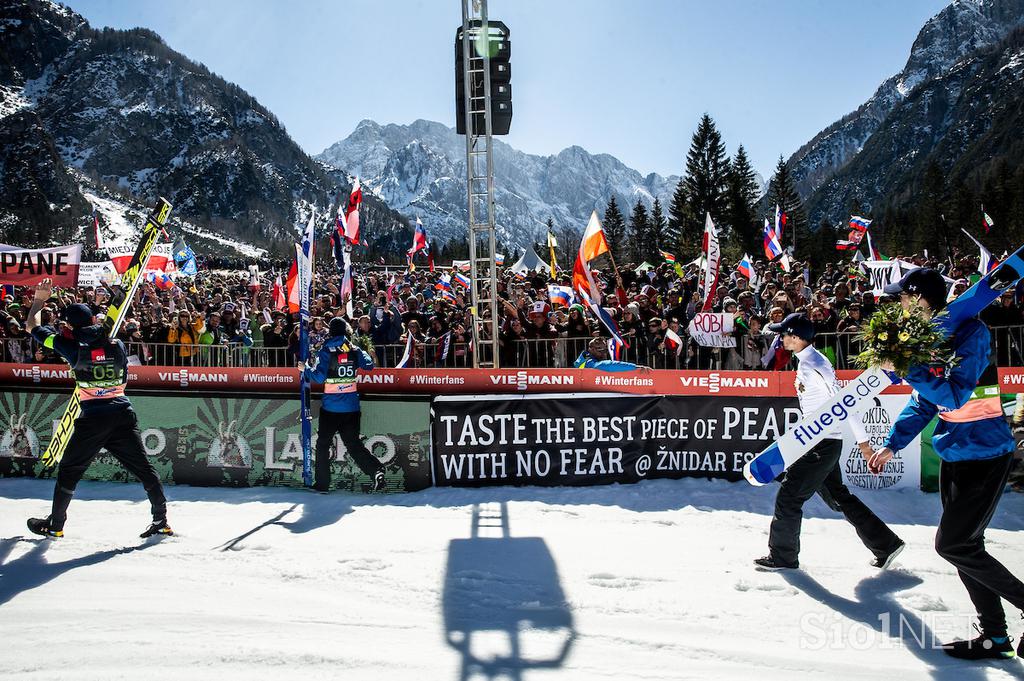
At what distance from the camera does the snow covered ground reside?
403 cm

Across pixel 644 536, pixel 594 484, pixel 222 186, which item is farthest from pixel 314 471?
pixel 222 186

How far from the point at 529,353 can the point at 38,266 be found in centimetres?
814

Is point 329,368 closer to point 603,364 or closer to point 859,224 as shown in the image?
point 603,364

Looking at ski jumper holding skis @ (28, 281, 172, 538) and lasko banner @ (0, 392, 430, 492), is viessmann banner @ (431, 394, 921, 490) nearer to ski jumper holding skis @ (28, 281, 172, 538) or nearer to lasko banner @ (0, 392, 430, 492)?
lasko banner @ (0, 392, 430, 492)

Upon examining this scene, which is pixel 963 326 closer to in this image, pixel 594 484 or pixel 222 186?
pixel 594 484

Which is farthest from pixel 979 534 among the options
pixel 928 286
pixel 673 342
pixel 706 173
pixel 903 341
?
pixel 706 173

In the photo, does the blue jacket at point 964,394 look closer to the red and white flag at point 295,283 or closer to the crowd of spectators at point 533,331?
the crowd of spectators at point 533,331

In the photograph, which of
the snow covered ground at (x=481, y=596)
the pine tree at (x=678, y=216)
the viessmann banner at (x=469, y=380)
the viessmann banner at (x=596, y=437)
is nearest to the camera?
the snow covered ground at (x=481, y=596)

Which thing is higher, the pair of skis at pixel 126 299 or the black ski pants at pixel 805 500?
the pair of skis at pixel 126 299

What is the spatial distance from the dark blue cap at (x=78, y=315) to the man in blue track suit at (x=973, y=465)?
21.9ft

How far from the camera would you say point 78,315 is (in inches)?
254

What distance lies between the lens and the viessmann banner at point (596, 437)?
28.1 feet

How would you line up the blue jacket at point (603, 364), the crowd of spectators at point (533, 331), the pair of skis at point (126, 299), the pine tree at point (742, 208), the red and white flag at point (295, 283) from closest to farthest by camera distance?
the pair of skis at point (126, 299)
the red and white flag at point (295, 283)
the blue jacket at point (603, 364)
the crowd of spectators at point (533, 331)
the pine tree at point (742, 208)

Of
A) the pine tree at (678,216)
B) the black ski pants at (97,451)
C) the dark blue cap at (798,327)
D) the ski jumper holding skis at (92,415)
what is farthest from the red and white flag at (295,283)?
the pine tree at (678,216)
